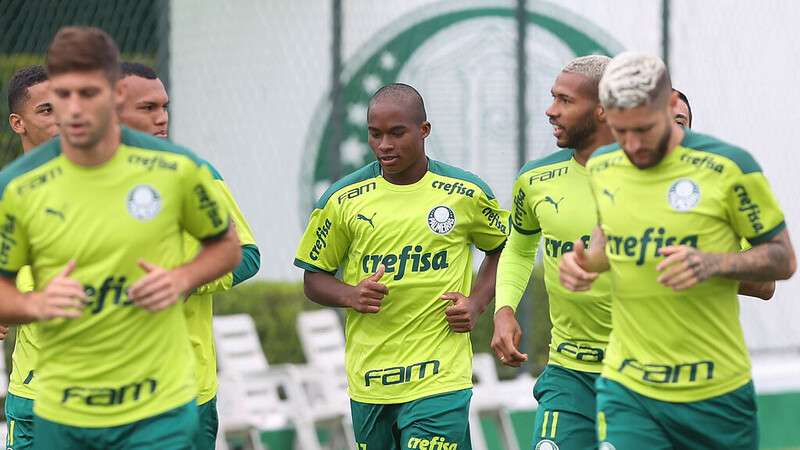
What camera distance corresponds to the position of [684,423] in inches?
251

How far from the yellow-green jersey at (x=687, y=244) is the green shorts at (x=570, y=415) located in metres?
1.20

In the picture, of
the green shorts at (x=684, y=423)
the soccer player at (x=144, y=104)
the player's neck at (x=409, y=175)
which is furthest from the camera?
the player's neck at (x=409, y=175)

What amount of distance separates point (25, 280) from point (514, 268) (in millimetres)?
2379

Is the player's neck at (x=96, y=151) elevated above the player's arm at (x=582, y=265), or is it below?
above

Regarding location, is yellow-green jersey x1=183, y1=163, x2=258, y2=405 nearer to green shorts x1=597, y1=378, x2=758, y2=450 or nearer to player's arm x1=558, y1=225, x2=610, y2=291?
player's arm x1=558, y1=225, x2=610, y2=291

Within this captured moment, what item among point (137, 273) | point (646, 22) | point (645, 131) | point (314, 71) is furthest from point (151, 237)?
point (646, 22)

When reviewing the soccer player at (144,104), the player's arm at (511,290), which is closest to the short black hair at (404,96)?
the player's arm at (511,290)

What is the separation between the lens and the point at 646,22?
13398 mm

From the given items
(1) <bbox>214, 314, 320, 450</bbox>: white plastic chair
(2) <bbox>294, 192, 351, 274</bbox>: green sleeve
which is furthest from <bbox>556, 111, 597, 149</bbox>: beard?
(1) <bbox>214, 314, 320, 450</bbox>: white plastic chair

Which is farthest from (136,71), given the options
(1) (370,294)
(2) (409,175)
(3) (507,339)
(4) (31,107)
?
(3) (507,339)

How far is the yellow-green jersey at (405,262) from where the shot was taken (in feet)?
26.3

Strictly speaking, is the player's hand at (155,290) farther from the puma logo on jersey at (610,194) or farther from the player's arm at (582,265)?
the puma logo on jersey at (610,194)

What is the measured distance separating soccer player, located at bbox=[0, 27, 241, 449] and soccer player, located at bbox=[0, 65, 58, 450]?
1457mm

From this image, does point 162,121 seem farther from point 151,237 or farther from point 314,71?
point 314,71
